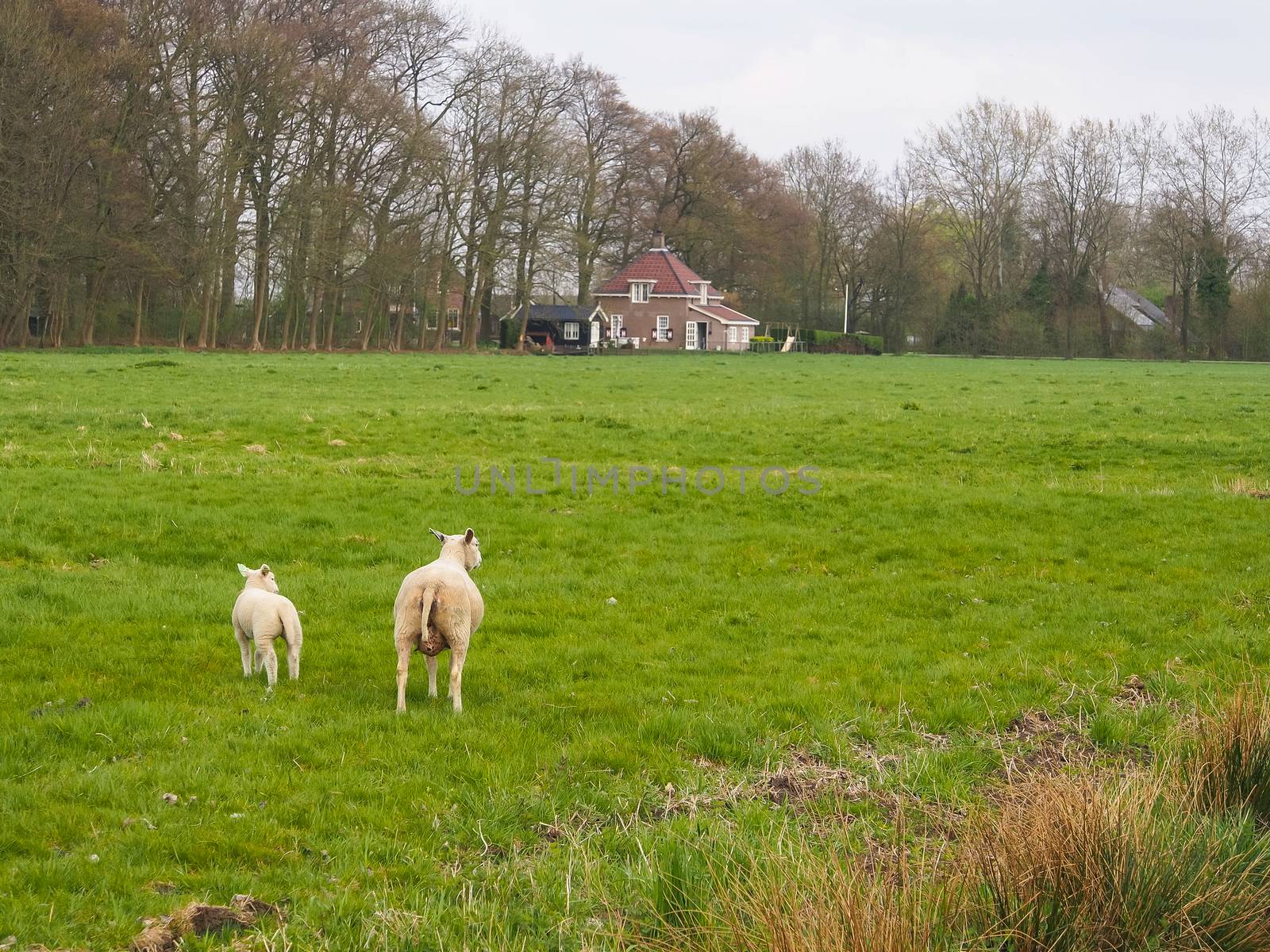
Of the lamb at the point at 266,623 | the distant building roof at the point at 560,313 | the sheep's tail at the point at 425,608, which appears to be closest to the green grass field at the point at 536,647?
the lamb at the point at 266,623

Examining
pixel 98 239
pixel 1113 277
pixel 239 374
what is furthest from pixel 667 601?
pixel 1113 277

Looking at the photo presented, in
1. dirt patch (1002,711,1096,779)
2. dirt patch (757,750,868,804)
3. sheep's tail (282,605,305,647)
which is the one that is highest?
sheep's tail (282,605,305,647)

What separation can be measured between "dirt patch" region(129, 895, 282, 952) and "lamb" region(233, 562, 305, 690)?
3378 millimetres

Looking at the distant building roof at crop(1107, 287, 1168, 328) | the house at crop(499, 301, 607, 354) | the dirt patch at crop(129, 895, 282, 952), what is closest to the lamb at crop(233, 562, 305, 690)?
the dirt patch at crop(129, 895, 282, 952)

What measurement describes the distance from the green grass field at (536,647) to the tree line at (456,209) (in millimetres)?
33723

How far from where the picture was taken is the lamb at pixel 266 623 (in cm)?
857

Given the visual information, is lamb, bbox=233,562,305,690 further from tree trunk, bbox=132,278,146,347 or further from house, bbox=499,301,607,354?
house, bbox=499,301,607,354

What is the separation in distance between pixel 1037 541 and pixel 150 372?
3155 centimetres

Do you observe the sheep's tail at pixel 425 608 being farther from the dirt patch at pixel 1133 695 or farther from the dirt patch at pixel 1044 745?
the dirt patch at pixel 1133 695

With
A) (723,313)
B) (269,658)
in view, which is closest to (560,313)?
(723,313)

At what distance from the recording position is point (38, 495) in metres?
15.3

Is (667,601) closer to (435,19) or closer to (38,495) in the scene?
(38,495)

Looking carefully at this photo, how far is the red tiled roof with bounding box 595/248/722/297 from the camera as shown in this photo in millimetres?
100000

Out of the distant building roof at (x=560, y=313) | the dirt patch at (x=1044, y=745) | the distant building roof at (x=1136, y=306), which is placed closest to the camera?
the dirt patch at (x=1044, y=745)
